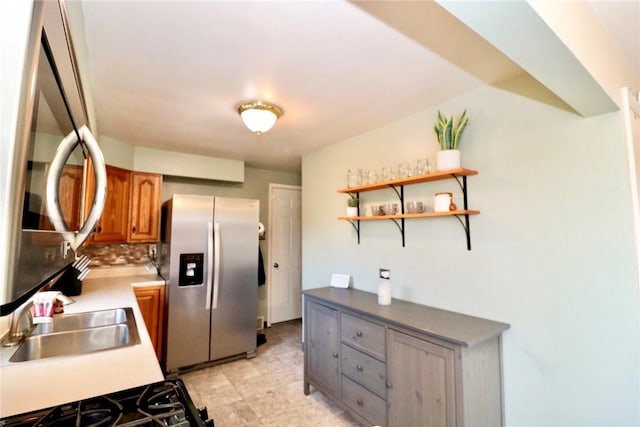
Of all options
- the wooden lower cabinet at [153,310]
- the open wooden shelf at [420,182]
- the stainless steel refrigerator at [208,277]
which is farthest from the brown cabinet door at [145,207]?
the open wooden shelf at [420,182]

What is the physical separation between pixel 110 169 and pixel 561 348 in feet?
13.0

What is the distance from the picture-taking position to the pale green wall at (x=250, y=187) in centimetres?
395

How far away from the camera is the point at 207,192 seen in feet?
13.7

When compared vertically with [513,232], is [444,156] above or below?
above

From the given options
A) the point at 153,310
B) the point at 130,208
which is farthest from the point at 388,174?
the point at 130,208

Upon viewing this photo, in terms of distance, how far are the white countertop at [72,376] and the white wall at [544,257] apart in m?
1.86

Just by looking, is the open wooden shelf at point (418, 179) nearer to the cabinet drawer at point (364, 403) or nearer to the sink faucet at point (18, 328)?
the cabinet drawer at point (364, 403)

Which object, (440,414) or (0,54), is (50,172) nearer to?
(0,54)

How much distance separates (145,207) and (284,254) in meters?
2.01

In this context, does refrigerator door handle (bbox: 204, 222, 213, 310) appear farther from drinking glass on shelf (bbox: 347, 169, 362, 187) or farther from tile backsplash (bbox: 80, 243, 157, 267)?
drinking glass on shelf (bbox: 347, 169, 362, 187)

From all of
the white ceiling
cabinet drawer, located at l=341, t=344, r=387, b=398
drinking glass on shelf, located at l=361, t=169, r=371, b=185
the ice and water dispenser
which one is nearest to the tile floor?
cabinet drawer, located at l=341, t=344, r=387, b=398

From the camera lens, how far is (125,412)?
3.12ft

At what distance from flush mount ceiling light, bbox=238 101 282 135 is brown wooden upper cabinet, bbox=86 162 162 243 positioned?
1.82 metres

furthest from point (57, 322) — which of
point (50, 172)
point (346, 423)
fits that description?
point (346, 423)
